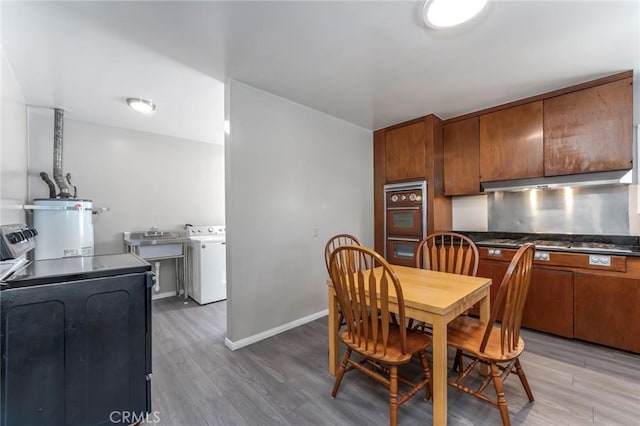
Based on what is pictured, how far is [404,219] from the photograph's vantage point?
11.2 ft

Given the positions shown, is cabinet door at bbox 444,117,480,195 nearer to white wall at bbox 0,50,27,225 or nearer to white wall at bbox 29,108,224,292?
white wall at bbox 29,108,224,292

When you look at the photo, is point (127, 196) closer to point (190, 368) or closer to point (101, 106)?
point (101, 106)

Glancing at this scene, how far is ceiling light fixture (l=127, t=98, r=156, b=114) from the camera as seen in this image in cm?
273

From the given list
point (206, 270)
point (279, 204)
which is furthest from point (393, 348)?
point (206, 270)

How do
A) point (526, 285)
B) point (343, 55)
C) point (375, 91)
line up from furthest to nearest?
point (375, 91)
point (343, 55)
point (526, 285)

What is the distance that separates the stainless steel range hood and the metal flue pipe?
15.5 feet

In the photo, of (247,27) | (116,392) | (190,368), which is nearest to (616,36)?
(247,27)

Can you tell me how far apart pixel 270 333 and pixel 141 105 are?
2.69 m

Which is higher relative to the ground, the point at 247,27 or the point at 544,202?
the point at 247,27

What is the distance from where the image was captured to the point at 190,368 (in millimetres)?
2037

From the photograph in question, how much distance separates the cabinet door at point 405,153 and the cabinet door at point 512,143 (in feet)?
2.15

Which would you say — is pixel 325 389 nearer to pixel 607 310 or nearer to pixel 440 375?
pixel 440 375

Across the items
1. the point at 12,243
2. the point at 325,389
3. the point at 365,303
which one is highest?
the point at 12,243

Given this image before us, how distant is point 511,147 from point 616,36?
3.80 ft
